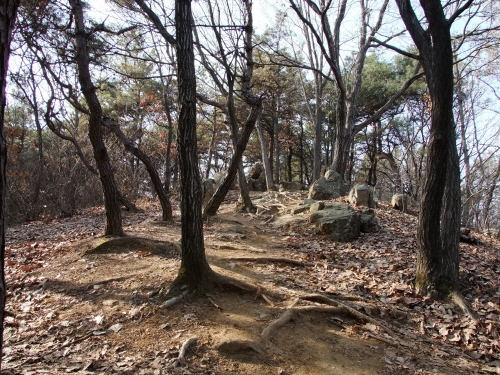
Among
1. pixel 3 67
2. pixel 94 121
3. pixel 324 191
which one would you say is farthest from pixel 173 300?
pixel 324 191

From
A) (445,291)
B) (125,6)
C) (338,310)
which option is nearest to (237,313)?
(338,310)

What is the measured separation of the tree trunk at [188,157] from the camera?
13.4 feet

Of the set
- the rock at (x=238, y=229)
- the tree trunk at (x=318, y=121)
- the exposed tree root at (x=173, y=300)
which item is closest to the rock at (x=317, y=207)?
the rock at (x=238, y=229)

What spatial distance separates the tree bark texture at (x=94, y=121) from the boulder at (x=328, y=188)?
7.45 metres

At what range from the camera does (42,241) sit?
7773 mm

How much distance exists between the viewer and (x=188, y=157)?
4102mm

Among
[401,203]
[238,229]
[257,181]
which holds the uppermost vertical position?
[257,181]

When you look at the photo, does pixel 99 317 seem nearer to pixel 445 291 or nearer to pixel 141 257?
pixel 141 257

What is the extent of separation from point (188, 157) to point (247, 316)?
2.00 meters

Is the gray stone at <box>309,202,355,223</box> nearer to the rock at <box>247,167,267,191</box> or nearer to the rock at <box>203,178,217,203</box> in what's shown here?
the rock at <box>203,178,217,203</box>

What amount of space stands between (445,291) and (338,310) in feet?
5.88

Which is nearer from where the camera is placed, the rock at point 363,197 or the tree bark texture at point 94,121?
the tree bark texture at point 94,121

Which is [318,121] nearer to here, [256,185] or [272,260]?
[256,185]

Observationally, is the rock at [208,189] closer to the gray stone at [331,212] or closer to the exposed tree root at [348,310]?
the gray stone at [331,212]
